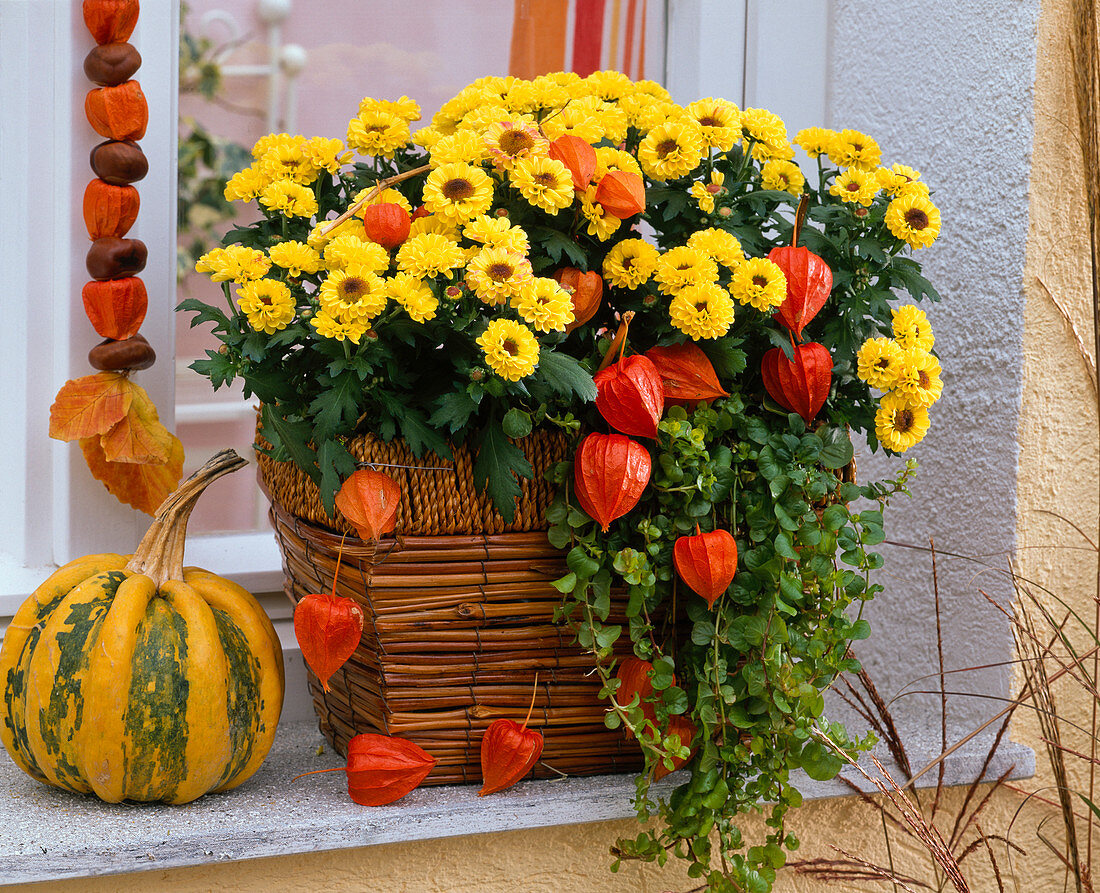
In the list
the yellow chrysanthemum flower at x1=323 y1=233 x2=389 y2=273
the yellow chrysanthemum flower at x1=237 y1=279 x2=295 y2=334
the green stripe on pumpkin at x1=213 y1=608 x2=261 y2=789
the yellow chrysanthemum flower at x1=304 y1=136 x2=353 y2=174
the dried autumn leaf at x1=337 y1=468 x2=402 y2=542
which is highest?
the yellow chrysanthemum flower at x1=304 y1=136 x2=353 y2=174

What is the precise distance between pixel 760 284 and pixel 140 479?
0.71 metres

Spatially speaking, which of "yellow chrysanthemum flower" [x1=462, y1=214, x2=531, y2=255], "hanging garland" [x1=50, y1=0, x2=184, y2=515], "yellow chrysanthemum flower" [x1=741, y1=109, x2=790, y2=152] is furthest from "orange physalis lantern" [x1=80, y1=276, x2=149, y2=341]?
"yellow chrysanthemum flower" [x1=741, y1=109, x2=790, y2=152]

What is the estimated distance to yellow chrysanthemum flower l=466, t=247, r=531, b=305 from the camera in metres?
0.77

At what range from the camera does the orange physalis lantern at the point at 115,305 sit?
3.34ft

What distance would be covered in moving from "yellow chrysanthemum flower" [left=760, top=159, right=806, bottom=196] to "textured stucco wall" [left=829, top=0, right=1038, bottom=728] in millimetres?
317

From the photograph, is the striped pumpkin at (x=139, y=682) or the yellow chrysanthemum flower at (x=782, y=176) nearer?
the striped pumpkin at (x=139, y=682)

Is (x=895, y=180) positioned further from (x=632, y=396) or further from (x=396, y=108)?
(x=396, y=108)

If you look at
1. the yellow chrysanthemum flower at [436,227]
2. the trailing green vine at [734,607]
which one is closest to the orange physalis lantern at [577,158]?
the yellow chrysanthemum flower at [436,227]

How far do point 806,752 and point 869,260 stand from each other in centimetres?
48

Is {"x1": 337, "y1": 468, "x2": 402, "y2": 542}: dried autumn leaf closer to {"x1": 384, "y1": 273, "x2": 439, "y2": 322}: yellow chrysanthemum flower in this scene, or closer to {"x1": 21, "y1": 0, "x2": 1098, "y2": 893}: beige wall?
{"x1": 384, "y1": 273, "x2": 439, "y2": 322}: yellow chrysanthemum flower

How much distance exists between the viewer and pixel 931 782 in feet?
3.42

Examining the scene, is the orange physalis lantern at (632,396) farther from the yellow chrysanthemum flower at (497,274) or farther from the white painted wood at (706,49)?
the white painted wood at (706,49)

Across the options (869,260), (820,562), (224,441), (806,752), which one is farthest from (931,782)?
(224,441)

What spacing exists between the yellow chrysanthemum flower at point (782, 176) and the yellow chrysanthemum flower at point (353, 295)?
17.3 inches
